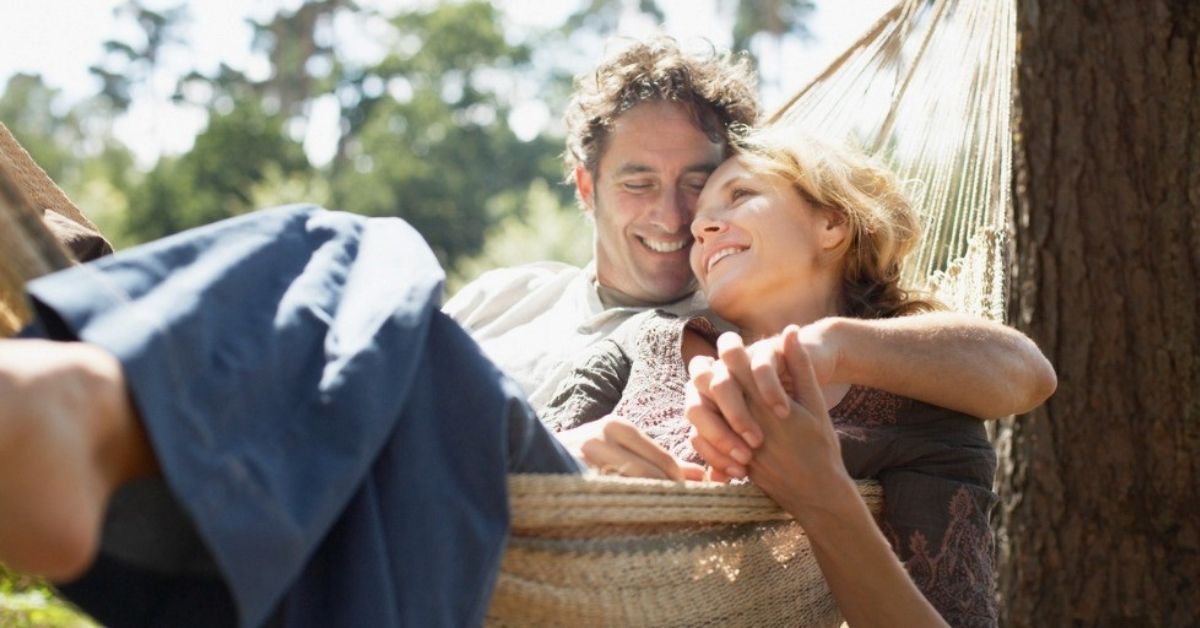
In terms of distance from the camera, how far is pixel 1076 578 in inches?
105

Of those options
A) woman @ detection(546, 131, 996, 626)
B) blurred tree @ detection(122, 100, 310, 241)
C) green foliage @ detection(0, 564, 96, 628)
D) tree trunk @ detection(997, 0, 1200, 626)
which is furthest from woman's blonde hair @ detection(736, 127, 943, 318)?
blurred tree @ detection(122, 100, 310, 241)

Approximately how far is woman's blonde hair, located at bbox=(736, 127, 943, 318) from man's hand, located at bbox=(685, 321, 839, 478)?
1.45ft

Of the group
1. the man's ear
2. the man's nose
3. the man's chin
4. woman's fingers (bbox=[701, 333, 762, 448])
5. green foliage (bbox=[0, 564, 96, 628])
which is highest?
woman's fingers (bbox=[701, 333, 762, 448])

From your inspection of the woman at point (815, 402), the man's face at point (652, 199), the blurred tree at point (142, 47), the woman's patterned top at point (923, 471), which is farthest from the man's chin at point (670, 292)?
the blurred tree at point (142, 47)

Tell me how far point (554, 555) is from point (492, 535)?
12 cm

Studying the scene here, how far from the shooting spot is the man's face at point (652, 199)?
2215 mm

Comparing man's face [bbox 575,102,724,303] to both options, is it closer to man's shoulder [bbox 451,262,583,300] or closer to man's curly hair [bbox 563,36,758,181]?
man's curly hair [bbox 563,36,758,181]

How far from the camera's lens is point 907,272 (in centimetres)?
228

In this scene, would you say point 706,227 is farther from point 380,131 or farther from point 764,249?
point 380,131

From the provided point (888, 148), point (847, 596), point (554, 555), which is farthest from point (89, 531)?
point (888, 148)

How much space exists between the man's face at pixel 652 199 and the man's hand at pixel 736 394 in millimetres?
789

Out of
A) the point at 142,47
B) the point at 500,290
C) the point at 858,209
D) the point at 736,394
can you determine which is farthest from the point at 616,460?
the point at 142,47

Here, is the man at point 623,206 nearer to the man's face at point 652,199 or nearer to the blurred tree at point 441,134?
the man's face at point 652,199

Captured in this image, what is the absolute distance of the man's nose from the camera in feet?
7.26
